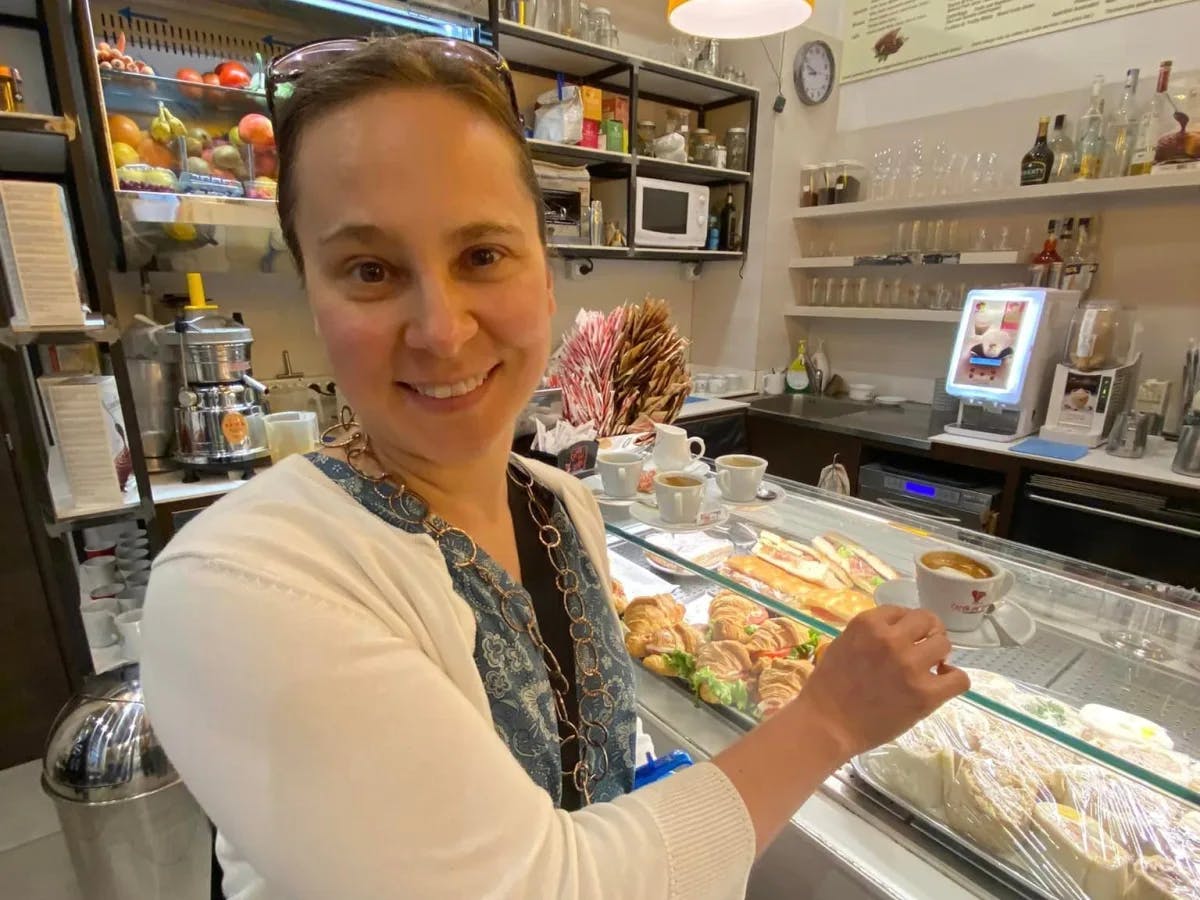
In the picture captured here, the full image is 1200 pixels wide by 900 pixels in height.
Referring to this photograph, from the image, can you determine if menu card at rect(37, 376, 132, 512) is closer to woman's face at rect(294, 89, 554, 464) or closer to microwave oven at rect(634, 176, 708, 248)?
woman's face at rect(294, 89, 554, 464)

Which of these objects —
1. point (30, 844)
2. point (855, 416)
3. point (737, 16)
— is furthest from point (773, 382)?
point (30, 844)

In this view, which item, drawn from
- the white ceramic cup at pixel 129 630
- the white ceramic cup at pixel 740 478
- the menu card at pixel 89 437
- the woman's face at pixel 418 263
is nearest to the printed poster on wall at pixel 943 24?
the white ceramic cup at pixel 740 478

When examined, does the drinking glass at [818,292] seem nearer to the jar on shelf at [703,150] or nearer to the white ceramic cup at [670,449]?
the jar on shelf at [703,150]

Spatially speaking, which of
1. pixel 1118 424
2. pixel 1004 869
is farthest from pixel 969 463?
pixel 1004 869

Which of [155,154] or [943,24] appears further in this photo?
[943,24]

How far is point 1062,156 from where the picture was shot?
283 centimetres

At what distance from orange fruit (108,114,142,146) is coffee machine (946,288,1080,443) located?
126 inches

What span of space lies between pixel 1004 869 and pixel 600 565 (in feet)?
1.95

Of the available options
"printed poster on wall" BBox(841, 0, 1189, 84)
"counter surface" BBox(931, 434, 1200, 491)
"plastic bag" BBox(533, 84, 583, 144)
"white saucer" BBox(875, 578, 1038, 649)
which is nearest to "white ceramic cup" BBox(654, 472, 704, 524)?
"white saucer" BBox(875, 578, 1038, 649)

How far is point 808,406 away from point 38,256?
320 centimetres

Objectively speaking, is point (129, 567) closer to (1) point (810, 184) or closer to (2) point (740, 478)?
(2) point (740, 478)

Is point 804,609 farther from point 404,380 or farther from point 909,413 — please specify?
point 909,413

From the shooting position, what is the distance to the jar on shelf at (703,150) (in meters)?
3.53

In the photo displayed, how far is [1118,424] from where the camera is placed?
2.49 meters
